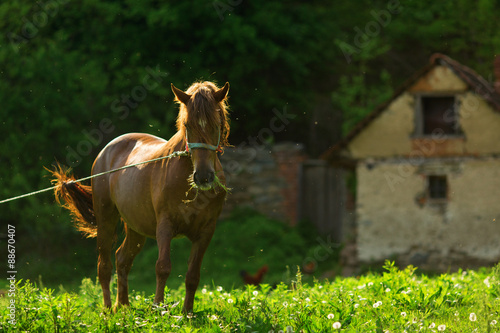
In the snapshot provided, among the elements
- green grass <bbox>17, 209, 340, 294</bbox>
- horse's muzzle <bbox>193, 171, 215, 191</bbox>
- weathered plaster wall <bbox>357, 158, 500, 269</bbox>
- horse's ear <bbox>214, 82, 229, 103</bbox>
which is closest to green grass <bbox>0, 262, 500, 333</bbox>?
horse's muzzle <bbox>193, 171, 215, 191</bbox>

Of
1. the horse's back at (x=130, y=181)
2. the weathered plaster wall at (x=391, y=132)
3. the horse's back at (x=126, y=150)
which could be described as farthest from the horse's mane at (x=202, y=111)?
the weathered plaster wall at (x=391, y=132)

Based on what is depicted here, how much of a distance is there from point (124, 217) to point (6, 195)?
35.7ft

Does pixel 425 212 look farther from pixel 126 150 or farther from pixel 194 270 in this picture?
pixel 194 270

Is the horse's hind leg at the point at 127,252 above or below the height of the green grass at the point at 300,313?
above

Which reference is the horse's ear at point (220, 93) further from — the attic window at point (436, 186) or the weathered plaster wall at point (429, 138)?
the attic window at point (436, 186)

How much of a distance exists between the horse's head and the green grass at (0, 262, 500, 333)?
116 centimetres

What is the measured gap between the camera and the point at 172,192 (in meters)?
6.12

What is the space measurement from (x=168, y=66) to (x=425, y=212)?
8.80 m

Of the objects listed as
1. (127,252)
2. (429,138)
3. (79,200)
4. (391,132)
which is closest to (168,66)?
(391,132)

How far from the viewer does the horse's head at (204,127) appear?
5.64 metres

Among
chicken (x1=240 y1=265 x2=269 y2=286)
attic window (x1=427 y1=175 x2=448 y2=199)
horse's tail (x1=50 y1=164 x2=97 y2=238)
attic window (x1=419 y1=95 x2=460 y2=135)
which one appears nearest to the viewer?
horse's tail (x1=50 y1=164 x2=97 y2=238)

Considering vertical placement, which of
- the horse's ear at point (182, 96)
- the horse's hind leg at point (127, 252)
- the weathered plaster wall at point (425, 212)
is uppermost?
the horse's ear at point (182, 96)

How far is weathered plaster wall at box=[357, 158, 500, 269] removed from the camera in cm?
1767

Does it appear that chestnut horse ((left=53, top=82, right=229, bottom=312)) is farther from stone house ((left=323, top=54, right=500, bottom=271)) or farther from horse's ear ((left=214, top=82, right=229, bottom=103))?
stone house ((left=323, top=54, right=500, bottom=271))
